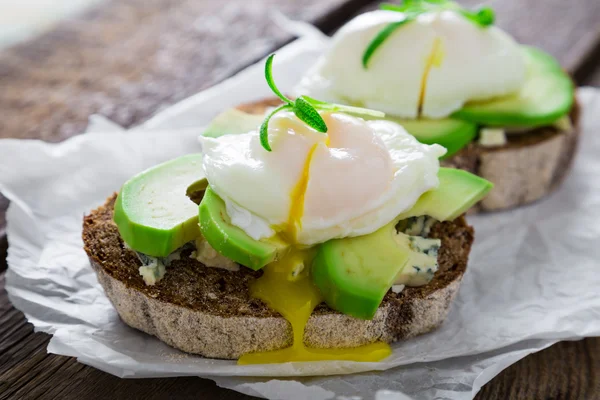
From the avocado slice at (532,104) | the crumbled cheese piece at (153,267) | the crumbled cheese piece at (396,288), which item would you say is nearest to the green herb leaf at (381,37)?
the avocado slice at (532,104)

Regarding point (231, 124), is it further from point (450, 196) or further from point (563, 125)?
point (563, 125)

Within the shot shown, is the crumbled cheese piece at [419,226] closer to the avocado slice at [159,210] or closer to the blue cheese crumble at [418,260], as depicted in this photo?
the blue cheese crumble at [418,260]

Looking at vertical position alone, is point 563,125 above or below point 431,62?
below

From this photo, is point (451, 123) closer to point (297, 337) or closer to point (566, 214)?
point (566, 214)

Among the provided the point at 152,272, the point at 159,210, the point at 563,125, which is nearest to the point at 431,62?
the point at 563,125

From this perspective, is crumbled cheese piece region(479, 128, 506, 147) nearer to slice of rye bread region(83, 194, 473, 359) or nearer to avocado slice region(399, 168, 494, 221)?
avocado slice region(399, 168, 494, 221)

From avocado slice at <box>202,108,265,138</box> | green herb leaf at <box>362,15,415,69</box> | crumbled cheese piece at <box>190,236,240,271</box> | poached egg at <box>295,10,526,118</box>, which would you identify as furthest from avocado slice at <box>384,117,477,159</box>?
crumbled cheese piece at <box>190,236,240,271</box>

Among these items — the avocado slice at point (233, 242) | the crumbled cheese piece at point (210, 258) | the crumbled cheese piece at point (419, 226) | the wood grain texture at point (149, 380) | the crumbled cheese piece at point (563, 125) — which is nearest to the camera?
the avocado slice at point (233, 242)

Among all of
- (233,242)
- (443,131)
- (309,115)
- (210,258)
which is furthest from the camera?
(443,131)
